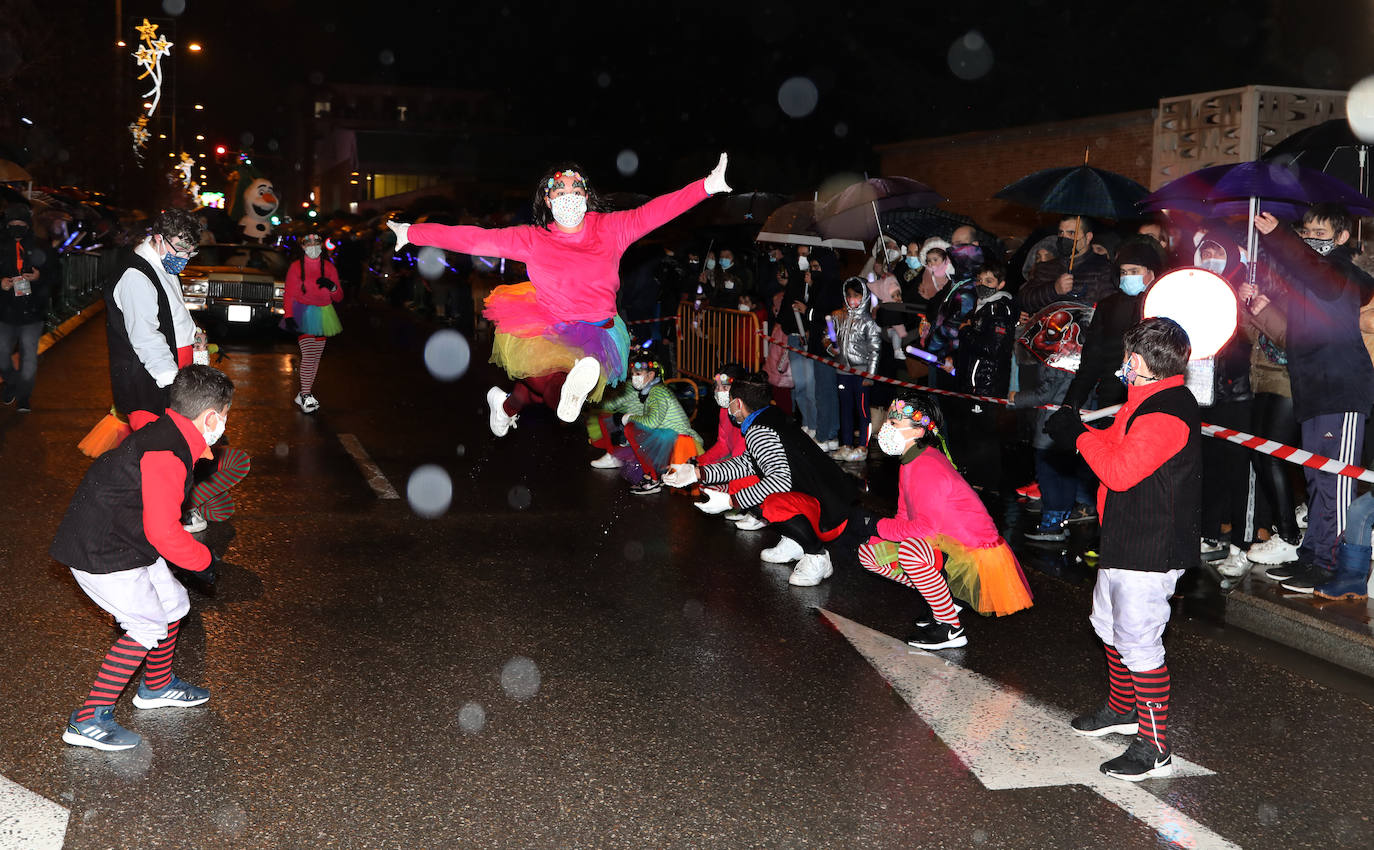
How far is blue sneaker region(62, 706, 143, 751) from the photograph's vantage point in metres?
4.68

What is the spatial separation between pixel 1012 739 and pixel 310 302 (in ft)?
34.2

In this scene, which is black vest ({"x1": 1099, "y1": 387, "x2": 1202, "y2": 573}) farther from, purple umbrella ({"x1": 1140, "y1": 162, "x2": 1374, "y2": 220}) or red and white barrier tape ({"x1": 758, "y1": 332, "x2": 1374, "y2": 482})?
purple umbrella ({"x1": 1140, "y1": 162, "x2": 1374, "y2": 220})

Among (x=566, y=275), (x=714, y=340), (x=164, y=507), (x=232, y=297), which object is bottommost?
(x=164, y=507)

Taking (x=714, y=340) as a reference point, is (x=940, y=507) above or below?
below

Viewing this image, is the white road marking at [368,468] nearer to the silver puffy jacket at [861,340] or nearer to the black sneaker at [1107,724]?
the silver puffy jacket at [861,340]

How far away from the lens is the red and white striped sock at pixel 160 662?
5.05 m

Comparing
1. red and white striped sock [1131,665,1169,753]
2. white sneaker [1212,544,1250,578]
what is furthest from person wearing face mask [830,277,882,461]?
red and white striped sock [1131,665,1169,753]

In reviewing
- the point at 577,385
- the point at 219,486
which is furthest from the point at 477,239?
the point at 219,486

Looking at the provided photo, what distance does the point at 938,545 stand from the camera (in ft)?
20.6

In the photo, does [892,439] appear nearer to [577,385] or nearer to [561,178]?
[577,385]

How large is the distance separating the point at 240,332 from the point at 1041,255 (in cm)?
1490

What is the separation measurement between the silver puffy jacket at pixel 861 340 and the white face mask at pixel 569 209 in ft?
15.8

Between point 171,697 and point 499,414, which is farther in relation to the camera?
point 499,414

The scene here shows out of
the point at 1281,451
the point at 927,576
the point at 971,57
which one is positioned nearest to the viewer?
the point at 927,576
